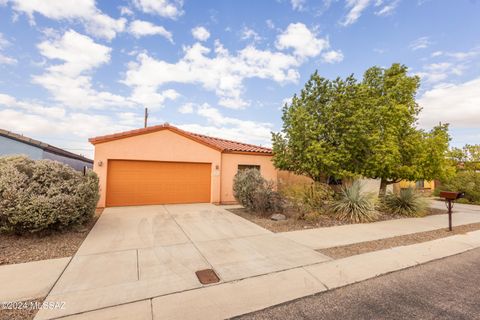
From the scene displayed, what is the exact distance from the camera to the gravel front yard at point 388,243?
4956mm

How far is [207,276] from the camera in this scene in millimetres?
3678

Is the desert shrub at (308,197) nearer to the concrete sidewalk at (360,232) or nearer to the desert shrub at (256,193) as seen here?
the desert shrub at (256,193)

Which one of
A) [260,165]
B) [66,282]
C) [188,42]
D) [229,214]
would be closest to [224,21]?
[188,42]

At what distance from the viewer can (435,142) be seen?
998 centimetres

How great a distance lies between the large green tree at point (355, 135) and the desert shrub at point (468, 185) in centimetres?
786

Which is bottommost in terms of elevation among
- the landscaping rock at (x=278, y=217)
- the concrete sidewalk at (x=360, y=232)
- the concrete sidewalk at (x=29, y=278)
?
the concrete sidewalk at (x=360, y=232)

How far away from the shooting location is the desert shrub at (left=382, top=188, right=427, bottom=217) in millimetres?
10031

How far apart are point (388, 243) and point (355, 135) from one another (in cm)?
474

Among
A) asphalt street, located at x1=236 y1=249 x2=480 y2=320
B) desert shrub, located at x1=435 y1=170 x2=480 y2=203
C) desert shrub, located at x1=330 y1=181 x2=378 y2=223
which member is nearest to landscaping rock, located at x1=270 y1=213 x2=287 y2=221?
desert shrub, located at x1=330 y1=181 x2=378 y2=223

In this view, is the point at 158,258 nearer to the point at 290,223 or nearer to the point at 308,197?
the point at 290,223

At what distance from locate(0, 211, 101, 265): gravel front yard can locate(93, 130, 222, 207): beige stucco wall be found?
3.99 metres

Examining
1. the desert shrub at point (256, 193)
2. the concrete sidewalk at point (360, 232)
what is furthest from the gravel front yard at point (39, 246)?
the desert shrub at point (256, 193)

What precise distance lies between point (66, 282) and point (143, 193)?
7127 millimetres

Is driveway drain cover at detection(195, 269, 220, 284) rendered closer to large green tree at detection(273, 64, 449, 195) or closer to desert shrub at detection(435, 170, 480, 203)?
large green tree at detection(273, 64, 449, 195)
